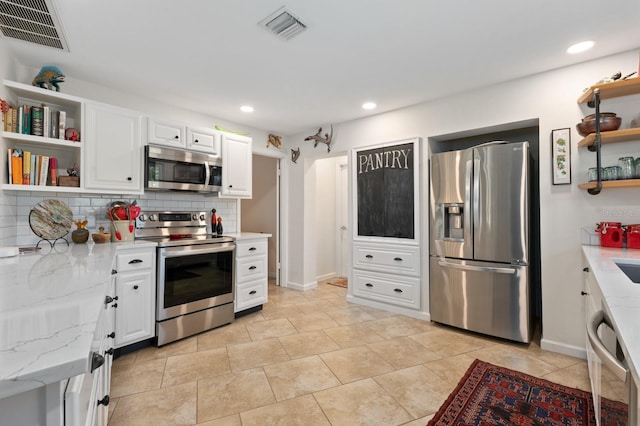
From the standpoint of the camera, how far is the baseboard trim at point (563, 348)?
2406 millimetres

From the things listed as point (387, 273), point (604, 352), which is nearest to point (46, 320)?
point (604, 352)

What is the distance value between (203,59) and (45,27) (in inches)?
38.0

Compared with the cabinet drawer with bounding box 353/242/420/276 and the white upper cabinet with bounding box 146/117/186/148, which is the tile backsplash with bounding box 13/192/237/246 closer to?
the white upper cabinet with bounding box 146/117/186/148

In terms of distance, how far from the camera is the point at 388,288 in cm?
350

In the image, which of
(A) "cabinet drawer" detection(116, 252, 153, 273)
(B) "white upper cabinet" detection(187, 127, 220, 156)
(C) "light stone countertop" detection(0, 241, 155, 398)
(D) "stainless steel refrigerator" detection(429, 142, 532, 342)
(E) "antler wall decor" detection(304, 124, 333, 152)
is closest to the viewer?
(C) "light stone countertop" detection(0, 241, 155, 398)

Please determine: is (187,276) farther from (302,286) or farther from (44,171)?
(302,286)

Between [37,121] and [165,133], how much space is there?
0.93 m

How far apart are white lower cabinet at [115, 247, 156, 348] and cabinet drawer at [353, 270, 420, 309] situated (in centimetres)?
229

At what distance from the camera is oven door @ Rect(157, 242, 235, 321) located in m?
2.63

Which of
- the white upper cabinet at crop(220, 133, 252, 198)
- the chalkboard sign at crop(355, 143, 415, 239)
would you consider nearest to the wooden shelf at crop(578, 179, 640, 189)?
the chalkboard sign at crop(355, 143, 415, 239)

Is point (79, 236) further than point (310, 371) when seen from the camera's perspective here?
Yes

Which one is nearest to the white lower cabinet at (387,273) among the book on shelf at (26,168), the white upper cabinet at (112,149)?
the white upper cabinet at (112,149)

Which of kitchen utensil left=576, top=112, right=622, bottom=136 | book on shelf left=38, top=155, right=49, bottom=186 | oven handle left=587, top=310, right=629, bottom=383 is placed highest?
kitchen utensil left=576, top=112, right=622, bottom=136

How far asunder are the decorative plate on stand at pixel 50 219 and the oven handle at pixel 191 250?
771mm
